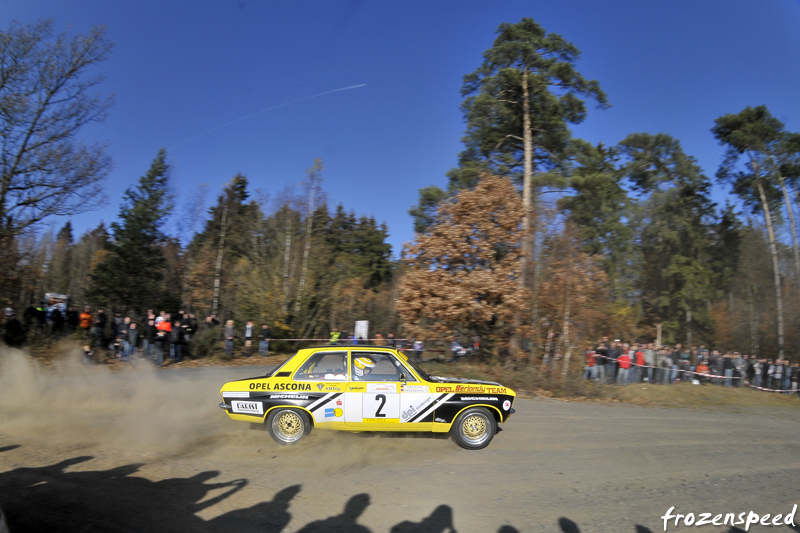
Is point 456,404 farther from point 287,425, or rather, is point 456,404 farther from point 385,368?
point 287,425

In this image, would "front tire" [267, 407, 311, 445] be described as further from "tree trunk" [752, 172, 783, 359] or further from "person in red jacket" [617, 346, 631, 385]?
"tree trunk" [752, 172, 783, 359]

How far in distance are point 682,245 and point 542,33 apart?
30.9m

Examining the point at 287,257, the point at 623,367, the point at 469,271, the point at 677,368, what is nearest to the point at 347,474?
the point at 469,271

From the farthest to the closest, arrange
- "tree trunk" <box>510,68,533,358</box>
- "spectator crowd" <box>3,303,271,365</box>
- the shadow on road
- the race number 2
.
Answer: "tree trunk" <box>510,68,533,358</box> < "spectator crowd" <box>3,303,271,365</box> < the race number 2 < the shadow on road

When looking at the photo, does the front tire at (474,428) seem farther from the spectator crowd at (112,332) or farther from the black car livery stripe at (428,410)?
the spectator crowd at (112,332)

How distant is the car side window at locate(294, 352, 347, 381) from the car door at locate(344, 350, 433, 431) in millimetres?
212

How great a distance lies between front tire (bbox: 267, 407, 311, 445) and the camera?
7.76 meters

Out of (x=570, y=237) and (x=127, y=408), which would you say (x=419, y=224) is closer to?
(x=570, y=237)

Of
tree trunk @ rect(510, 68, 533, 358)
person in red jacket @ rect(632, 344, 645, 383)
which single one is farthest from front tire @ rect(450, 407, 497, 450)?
person in red jacket @ rect(632, 344, 645, 383)

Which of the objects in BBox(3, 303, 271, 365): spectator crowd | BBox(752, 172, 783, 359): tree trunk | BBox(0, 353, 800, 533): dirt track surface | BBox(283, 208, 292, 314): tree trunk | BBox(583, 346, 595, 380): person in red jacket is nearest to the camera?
BBox(0, 353, 800, 533): dirt track surface

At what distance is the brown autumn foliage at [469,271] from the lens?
17.2 metres

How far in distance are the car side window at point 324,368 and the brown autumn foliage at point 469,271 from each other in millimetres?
9424

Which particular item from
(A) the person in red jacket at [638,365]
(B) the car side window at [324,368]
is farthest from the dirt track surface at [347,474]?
(A) the person in red jacket at [638,365]

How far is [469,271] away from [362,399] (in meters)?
10.8
